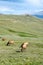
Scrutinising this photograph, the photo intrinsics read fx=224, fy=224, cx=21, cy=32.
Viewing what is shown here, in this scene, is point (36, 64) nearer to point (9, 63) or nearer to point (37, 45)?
point (9, 63)

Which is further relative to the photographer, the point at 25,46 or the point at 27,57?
the point at 25,46

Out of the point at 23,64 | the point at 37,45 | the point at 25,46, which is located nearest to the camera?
the point at 23,64

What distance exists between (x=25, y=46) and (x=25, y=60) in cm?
873

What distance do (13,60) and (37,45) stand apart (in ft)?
54.4

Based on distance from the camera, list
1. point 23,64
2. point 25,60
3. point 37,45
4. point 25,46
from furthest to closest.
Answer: point 37,45 < point 25,46 < point 25,60 < point 23,64

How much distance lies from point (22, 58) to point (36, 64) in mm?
3313

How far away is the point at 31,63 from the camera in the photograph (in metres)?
25.2

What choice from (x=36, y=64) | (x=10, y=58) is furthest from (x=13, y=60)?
(x=36, y=64)

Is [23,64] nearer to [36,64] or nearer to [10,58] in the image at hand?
[36,64]

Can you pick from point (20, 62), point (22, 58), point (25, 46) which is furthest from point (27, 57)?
point (25, 46)

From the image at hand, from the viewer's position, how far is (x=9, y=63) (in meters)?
25.7

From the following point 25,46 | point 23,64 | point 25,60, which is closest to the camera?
point 23,64

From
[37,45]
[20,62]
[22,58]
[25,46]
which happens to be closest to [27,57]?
[22,58]

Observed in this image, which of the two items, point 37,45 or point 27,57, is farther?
point 37,45
